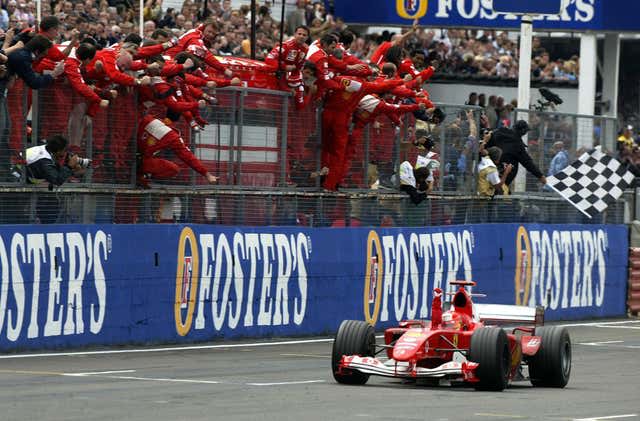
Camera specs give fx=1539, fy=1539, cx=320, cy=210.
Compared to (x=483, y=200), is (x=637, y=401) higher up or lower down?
lower down

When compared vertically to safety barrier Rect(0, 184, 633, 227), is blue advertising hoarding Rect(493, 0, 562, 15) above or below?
above

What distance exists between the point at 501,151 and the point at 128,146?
305 inches

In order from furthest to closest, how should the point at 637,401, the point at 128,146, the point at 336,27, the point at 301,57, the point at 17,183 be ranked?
1. the point at 336,27
2. the point at 301,57
3. the point at 128,146
4. the point at 17,183
5. the point at 637,401

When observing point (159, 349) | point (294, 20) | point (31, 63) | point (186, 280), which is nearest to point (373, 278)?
point (186, 280)

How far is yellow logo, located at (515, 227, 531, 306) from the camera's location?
79.5 ft

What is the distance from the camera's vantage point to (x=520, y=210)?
81.2 ft

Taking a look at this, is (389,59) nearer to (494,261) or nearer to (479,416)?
(494,261)

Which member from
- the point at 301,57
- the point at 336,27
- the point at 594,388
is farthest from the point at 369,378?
the point at 336,27

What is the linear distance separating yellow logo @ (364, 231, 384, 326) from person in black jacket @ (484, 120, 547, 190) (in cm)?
318

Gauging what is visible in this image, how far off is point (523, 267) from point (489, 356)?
37.2 ft

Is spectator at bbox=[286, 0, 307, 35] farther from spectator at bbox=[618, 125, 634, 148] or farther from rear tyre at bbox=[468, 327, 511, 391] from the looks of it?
rear tyre at bbox=[468, 327, 511, 391]

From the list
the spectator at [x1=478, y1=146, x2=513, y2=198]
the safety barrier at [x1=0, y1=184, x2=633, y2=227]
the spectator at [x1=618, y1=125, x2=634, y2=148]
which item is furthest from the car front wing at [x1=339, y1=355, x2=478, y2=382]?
the spectator at [x1=618, y1=125, x2=634, y2=148]

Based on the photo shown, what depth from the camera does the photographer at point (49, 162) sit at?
16.5 m

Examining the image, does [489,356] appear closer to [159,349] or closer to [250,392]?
[250,392]
